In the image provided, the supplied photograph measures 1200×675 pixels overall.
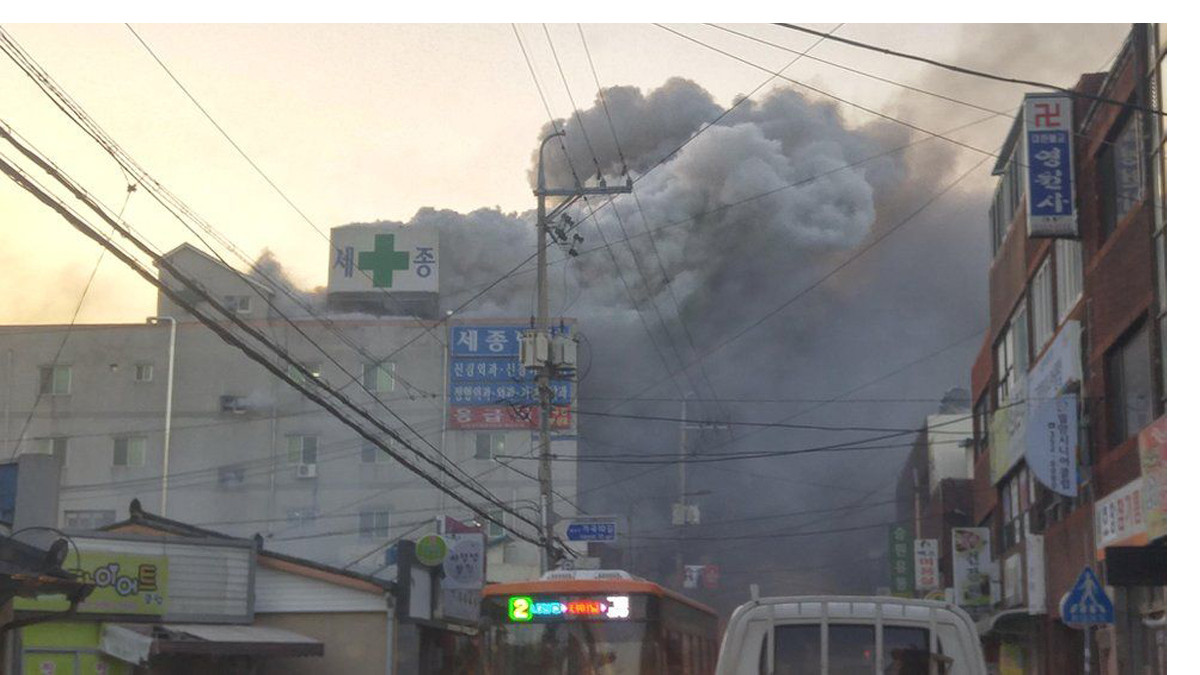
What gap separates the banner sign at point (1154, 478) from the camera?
19.6 metres

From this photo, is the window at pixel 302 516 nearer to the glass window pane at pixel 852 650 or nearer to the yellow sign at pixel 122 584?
the yellow sign at pixel 122 584

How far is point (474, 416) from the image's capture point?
2197 inches

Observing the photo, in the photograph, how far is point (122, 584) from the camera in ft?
87.7

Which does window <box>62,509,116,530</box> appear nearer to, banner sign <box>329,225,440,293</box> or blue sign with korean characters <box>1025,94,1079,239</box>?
banner sign <box>329,225,440,293</box>

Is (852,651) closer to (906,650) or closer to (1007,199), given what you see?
(906,650)

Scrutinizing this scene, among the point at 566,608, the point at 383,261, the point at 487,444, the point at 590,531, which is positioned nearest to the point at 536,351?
the point at 590,531

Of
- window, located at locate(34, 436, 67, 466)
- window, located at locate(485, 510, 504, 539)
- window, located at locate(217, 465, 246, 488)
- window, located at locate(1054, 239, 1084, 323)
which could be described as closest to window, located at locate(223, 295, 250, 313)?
window, located at locate(217, 465, 246, 488)

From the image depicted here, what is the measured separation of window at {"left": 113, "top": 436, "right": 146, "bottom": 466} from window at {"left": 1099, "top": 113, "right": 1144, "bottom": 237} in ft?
140

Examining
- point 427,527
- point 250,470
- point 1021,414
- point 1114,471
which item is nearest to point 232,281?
point 250,470

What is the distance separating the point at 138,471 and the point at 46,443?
3616 millimetres

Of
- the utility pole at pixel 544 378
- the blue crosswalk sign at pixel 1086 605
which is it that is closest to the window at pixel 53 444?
the utility pole at pixel 544 378

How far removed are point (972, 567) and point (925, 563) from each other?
12.6m

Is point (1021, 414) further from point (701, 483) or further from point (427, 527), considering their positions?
point (701, 483)

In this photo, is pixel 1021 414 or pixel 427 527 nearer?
pixel 1021 414
